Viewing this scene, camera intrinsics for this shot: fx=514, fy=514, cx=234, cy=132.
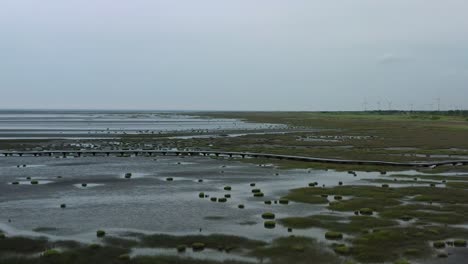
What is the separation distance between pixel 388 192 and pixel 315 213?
9.64 meters

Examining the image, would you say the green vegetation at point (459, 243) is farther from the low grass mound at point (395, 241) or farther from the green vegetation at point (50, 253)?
the green vegetation at point (50, 253)

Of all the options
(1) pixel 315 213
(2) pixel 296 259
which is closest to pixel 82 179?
(1) pixel 315 213

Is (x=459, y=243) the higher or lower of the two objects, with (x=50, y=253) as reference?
higher

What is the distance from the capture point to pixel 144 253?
23.0 meters

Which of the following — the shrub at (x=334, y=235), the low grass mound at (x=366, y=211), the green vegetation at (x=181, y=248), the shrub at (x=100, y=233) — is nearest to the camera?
the green vegetation at (x=181, y=248)

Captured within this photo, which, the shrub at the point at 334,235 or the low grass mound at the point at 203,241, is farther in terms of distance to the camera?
the shrub at the point at 334,235

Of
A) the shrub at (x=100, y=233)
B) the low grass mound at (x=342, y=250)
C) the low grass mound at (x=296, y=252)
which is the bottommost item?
the shrub at (x=100, y=233)

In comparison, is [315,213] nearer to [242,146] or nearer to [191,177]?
[191,177]

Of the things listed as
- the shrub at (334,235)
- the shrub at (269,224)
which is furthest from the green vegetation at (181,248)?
the shrub at (334,235)

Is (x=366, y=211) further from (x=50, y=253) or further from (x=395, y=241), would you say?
(x=50, y=253)

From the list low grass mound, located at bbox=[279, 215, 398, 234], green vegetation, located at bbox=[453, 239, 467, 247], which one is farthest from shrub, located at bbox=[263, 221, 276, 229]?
green vegetation, located at bbox=[453, 239, 467, 247]

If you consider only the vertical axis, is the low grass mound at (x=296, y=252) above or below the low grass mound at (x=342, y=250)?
below

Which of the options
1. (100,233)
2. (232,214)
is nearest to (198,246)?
(100,233)

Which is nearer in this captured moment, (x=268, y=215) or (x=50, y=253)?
(x=50, y=253)
